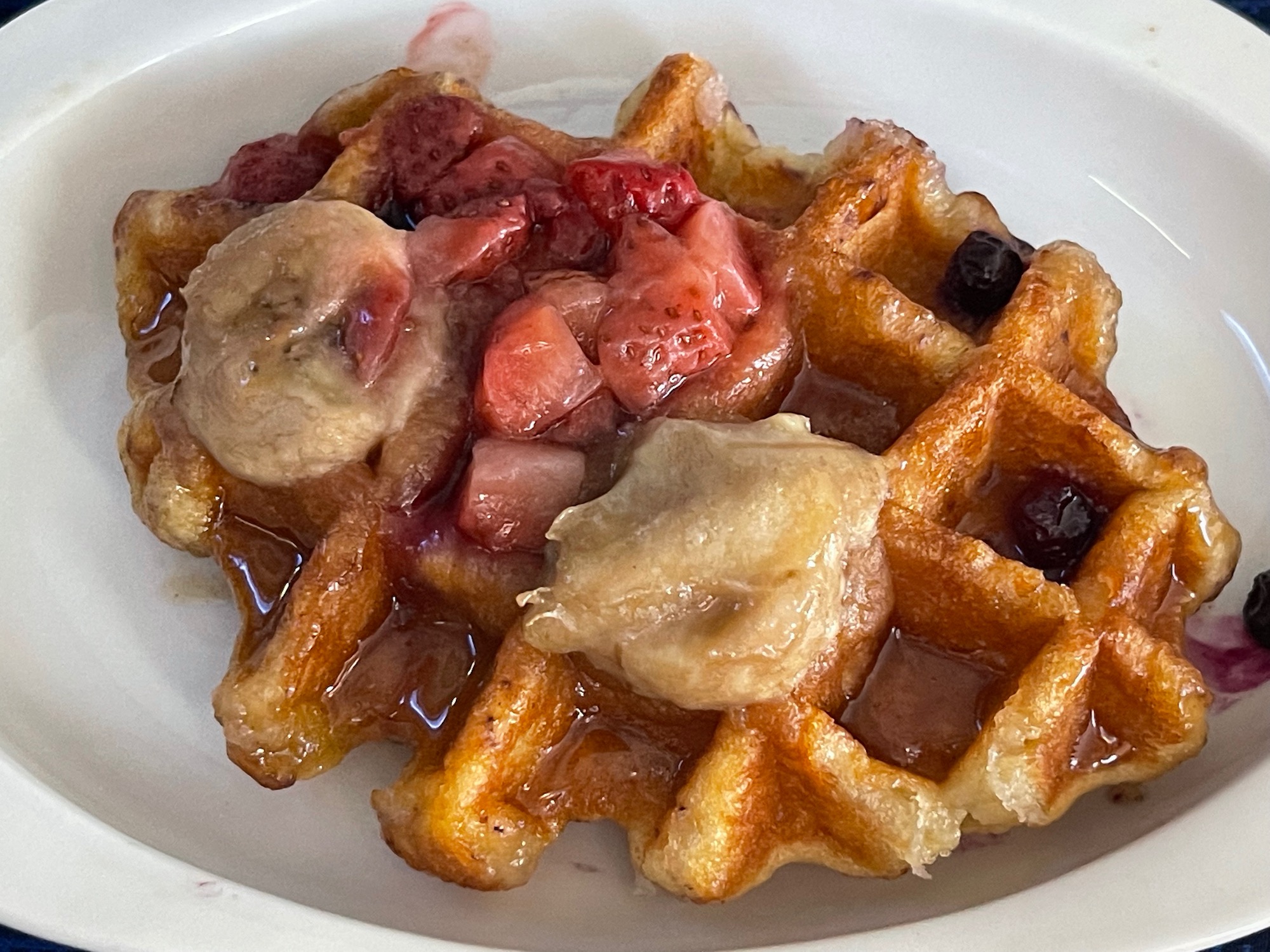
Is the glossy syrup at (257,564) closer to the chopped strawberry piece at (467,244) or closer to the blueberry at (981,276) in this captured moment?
the chopped strawberry piece at (467,244)

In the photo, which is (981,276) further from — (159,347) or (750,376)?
(159,347)

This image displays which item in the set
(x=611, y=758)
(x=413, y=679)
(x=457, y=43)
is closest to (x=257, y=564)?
(x=413, y=679)

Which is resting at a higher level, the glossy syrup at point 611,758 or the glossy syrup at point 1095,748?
the glossy syrup at point 1095,748

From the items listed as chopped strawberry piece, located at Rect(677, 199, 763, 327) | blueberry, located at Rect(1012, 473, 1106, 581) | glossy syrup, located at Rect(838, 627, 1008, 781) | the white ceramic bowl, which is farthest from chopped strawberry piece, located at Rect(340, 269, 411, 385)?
blueberry, located at Rect(1012, 473, 1106, 581)

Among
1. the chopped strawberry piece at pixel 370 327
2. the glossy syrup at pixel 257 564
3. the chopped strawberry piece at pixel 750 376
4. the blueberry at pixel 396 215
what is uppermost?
the chopped strawberry piece at pixel 750 376

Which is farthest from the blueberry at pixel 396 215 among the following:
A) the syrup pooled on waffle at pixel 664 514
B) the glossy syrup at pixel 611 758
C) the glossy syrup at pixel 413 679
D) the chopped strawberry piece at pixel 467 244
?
the glossy syrup at pixel 611 758

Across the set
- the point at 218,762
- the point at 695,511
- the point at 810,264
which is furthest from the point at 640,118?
the point at 218,762
